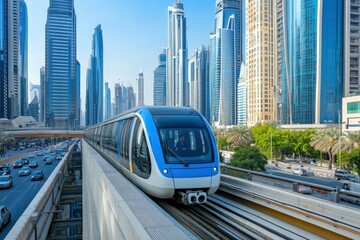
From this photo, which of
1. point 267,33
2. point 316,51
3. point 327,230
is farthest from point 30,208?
point 267,33

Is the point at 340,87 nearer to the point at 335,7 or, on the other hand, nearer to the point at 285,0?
the point at 335,7

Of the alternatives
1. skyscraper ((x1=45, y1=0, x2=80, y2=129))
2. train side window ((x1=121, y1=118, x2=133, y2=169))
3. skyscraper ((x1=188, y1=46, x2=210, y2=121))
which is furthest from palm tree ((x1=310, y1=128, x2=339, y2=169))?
skyscraper ((x1=188, y1=46, x2=210, y2=121))

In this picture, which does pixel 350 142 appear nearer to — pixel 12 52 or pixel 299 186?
pixel 299 186

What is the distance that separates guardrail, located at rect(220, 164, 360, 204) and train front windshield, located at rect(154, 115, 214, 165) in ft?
6.52

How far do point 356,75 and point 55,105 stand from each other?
136051mm

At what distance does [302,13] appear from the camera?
8919 cm

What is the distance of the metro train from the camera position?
8.34 m

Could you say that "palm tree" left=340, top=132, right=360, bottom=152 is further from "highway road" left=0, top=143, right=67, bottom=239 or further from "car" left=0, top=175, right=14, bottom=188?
"car" left=0, top=175, right=14, bottom=188

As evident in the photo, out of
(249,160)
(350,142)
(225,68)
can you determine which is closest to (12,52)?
(225,68)

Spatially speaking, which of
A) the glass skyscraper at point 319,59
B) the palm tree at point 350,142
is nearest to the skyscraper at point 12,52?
the glass skyscraper at point 319,59

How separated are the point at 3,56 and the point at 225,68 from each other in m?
102

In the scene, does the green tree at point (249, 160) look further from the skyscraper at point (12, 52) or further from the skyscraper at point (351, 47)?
the skyscraper at point (12, 52)

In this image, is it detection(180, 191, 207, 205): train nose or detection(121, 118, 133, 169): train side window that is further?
detection(121, 118, 133, 169): train side window

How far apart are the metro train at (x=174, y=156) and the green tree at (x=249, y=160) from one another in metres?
25.3
